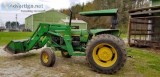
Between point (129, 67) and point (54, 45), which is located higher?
point (54, 45)

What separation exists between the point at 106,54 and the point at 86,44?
1.09 m

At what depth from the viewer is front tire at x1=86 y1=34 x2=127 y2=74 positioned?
6148mm

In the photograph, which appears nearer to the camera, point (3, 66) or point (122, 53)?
point (122, 53)

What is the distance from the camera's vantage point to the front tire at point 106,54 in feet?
20.2

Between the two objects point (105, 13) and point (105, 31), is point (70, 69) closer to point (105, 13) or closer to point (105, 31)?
point (105, 31)

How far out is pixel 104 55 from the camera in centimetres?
638

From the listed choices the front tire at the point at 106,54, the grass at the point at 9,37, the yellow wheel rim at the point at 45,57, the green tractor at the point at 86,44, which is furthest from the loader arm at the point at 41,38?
the grass at the point at 9,37

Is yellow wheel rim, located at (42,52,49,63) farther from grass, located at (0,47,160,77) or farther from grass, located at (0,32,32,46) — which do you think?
grass, located at (0,32,32,46)

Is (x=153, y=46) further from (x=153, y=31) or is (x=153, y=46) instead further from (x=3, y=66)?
(x=3, y=66)

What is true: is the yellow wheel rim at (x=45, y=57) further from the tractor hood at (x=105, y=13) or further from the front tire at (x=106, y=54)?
the tractor hood at (x=105, y=13)

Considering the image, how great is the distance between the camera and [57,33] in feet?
24.4

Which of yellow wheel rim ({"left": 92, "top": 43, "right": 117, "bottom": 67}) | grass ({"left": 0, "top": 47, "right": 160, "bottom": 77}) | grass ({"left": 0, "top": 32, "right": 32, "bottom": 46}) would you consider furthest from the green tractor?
grass ({"left": 0, "top": 32, "right": 32, "bottom": 46})

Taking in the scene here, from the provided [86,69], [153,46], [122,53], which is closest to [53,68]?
[86,69]

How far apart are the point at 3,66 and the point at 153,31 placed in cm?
1128
